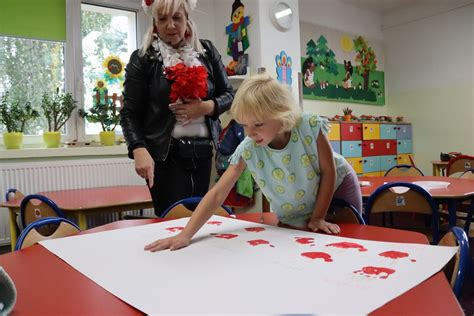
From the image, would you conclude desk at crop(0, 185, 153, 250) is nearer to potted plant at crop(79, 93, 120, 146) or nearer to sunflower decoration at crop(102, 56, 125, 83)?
potted plant at crop(79, 93, 120, 146)

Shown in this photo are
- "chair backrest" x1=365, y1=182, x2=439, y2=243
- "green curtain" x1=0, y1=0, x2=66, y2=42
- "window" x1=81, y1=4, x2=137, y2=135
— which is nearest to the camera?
"chair backrest" x1=365, y1=182, x2=439, y2=243

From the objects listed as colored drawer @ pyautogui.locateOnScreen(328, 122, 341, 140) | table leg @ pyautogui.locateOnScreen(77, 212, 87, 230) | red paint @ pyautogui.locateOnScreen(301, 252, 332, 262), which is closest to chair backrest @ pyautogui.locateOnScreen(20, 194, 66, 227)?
A: table leg @ pyautogui.locateOnScreen(77, 212, 87, 230)

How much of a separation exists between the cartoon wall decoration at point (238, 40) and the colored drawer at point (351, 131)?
5.23 ft

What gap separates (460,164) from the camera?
3660mm

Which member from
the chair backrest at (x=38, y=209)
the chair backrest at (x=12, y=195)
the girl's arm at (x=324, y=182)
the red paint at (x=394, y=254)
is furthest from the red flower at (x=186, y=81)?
the chair backrest at (x=12, y=195)

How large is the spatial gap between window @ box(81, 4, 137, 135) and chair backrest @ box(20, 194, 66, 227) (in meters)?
2.02

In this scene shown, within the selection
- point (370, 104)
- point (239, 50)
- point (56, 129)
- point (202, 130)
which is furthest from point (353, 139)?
point (202, 130)

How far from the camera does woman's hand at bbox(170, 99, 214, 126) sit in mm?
1432

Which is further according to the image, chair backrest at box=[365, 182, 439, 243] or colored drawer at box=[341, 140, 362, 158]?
colored drawer at box=[341, 140, 362, 158]

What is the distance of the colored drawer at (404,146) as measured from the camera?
5961 millimetres

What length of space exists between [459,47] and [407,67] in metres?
0.81

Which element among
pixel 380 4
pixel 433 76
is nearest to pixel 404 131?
pixel 433 76

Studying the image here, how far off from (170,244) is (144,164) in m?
0.46

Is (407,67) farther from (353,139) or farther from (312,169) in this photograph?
(312,169)
